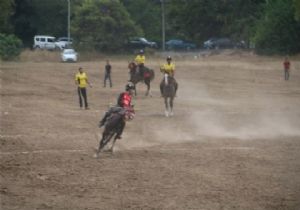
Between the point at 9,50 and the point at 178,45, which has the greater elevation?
the point at 9,50

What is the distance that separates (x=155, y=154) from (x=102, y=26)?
208 feet

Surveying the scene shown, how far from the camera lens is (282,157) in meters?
20.0

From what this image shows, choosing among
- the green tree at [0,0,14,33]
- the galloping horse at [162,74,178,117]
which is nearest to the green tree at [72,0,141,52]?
the green tree at [0,0,14,33]

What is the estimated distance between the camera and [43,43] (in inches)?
3445

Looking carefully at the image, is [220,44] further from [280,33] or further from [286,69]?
[286,69]

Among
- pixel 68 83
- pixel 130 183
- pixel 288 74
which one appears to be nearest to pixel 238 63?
pixel 288 74

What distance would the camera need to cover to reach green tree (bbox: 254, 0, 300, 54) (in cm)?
7538

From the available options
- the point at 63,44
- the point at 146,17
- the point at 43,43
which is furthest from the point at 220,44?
the point at 43,43

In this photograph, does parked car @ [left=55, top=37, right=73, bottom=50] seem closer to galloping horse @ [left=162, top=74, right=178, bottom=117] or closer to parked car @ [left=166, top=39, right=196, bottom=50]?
parked car @ [left=166, top=39, right=196, bottom=50]

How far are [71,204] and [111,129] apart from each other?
5956 millimetres

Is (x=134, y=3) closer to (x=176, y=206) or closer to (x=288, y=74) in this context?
(x=288, y=74)

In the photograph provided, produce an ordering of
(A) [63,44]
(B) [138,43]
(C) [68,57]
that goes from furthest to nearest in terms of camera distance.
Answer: (B) [138,43], (A) [63,44], (C) [68,57]

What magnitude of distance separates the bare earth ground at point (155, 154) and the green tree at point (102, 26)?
39.7 metres

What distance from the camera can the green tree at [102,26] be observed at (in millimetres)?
82500
